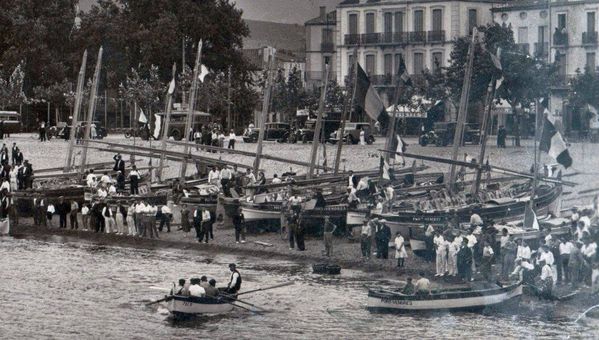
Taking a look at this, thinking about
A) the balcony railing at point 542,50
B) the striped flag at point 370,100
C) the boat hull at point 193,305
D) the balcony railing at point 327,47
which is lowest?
the boat hull at point 193,305

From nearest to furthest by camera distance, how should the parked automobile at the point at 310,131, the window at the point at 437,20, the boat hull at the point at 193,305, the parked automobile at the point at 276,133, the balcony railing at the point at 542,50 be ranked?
the boat hull at the point at 193,305 < the balcony railing at the point at 542,50 < the parked automobile at the point at 310,131 < the parked automobile at the point at 276,133 < the window at the point at 437,20

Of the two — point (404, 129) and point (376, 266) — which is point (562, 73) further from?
point (376, 266)

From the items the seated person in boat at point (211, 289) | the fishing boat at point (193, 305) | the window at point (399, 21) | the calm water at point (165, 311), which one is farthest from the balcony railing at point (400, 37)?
the seated person in boat at point (211, 289)

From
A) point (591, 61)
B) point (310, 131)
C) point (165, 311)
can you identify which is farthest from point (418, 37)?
point (165, 311)

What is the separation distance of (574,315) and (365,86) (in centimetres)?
1843

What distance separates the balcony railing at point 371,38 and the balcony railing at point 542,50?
58.9 feet

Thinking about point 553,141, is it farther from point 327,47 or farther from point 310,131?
point 327,47

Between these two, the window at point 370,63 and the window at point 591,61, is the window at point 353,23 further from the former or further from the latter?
the window at point 591,61

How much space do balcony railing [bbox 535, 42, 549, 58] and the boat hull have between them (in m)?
38.4

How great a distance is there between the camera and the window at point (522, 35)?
8788 centimetres

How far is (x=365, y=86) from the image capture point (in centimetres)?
5925

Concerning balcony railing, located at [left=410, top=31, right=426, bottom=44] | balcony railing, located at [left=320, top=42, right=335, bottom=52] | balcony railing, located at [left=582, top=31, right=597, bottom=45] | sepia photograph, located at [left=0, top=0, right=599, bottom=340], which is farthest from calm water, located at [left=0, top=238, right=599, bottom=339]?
balcony railing, located at [left=320, top=42, right=335, bottom=52]

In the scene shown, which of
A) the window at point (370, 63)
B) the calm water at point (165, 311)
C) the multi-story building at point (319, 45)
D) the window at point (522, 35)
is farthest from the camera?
the multi-story building at point (319, 45)

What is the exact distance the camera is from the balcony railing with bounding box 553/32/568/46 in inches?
3216
